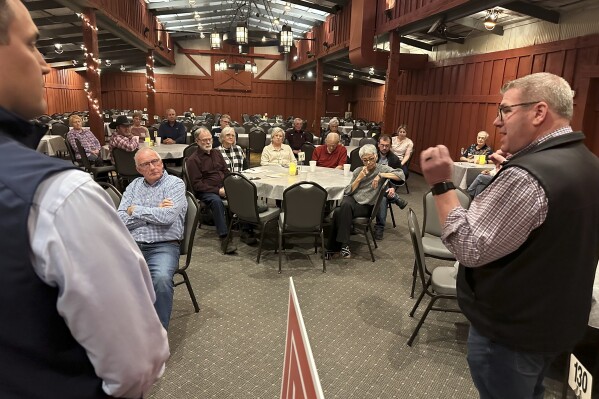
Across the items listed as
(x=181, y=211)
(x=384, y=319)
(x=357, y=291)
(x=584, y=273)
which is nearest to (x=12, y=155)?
(x=584, y=273)

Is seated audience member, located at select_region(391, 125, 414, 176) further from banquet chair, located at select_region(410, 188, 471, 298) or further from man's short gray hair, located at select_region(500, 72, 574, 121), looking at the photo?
man's short gray hair, located at select_region(500, 72, 574, 121)

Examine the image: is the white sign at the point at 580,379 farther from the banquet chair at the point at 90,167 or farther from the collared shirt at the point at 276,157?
the banquet chair at the point at 90,167

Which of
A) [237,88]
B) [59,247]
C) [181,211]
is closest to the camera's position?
[59,247]

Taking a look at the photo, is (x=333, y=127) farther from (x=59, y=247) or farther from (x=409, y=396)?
(x=59, y=247)

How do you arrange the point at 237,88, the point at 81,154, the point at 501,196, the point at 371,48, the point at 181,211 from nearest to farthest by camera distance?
the point at 501,196
the point at 181,211
the point at 81,154
the point at 371,48
the point at 237,88

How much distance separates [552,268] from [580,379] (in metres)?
1.06

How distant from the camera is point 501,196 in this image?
1226 millimetres

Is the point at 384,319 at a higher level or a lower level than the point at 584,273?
lower

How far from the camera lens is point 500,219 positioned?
1.22 meters

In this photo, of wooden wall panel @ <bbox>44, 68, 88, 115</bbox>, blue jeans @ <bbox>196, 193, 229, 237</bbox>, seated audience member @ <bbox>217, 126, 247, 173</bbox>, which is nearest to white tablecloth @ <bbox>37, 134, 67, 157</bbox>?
seated audience member @ <bbox>217, 126, 247, 173</bbox>

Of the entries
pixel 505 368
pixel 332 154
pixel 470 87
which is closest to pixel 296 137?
pixel 332 154

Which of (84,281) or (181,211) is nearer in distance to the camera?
(84,281)

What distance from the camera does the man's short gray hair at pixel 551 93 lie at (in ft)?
4.18

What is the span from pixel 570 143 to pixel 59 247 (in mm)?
1435
